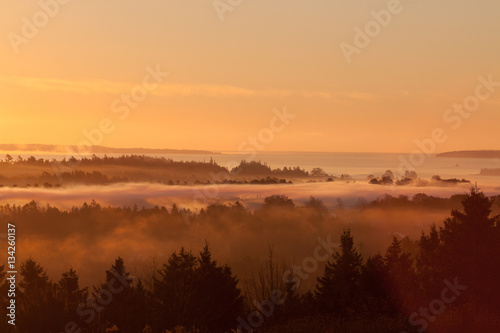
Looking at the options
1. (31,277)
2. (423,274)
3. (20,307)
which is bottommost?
(31,277)

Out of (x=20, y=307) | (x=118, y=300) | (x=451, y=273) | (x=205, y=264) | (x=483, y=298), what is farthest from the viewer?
(x=118, y=300)

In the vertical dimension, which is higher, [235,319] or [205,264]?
[205,264]

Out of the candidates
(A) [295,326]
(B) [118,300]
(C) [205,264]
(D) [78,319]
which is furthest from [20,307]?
(B) [118,300]

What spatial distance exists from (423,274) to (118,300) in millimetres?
36104

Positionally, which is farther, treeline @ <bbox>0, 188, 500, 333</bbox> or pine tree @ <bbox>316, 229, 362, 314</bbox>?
pine tree @ <bbox>316, 229, 362, 314</bbox>

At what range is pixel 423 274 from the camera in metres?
56.6

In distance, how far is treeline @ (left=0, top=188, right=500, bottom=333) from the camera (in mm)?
25188

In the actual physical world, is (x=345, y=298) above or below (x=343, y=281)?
below

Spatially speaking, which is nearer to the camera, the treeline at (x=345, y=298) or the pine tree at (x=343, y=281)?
the treeline at (x=345, y=298)

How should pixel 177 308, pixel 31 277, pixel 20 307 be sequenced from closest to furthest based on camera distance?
pixel 20 307
pixel 177 308
pixel 31 277

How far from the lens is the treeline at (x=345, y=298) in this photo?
82.6ft

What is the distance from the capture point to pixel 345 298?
5356 cm

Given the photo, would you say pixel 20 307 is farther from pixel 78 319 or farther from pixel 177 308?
pixel 177 308

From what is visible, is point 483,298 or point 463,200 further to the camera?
point 463,200
